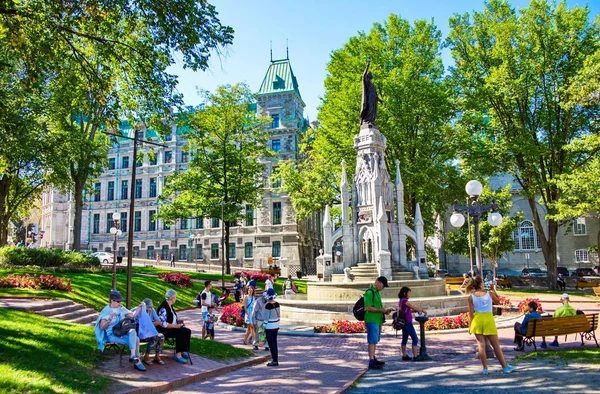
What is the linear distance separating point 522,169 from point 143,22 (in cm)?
2615

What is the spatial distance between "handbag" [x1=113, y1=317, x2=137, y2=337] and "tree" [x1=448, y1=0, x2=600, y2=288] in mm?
25721

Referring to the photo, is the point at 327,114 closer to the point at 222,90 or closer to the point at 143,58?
the point at 222,90

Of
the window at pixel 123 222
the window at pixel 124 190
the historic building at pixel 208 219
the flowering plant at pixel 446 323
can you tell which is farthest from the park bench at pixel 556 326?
the window at pixel 124 190

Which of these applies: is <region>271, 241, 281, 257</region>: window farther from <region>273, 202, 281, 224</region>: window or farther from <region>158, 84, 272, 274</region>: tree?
<region>158, 84, 272, 274</region>: tree

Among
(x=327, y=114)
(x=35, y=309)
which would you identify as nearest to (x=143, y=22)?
(x=35, y=309)

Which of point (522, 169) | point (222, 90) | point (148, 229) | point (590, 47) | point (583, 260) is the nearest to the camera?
point (590, 47)

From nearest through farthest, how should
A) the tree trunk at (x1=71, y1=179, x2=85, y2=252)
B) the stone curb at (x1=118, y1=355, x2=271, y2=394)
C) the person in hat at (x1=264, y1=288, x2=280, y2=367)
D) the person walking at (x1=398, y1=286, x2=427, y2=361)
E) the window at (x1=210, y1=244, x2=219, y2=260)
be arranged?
the stone curb at (x1=118, y1=355, x2=271, y2=394), the person in hat at (x1=264, y1=288, x2=280, y2=367), the person walking at (x1=398, y1=286, x2=427, y2=361), the tree trunk at (x1=71, y1=179, x2=85, y2=252), the window at (x1=210, y1=244, x2=219, y2=260)

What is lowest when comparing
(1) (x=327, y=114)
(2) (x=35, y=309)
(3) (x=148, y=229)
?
→ (2) (x=35, y=309)

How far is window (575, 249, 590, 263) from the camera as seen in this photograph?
50.4 metres

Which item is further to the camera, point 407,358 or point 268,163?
point 268,163

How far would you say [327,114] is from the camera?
31.8 meters

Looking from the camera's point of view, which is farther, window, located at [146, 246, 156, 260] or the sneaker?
window, located at [146, 246, 156, 260]

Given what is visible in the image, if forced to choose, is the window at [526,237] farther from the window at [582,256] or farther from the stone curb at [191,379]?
the stone curb at [191,379]

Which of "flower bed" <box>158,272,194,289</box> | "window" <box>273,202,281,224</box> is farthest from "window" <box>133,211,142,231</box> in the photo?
"flower bed" <box>158,272,194,289</box>
